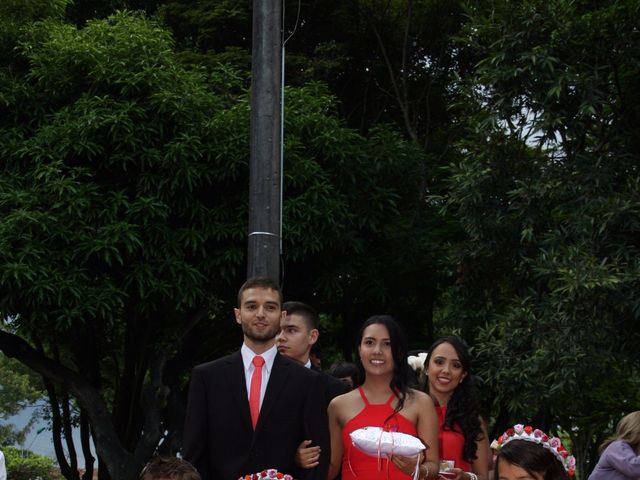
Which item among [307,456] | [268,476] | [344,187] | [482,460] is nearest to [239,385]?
[307,456]

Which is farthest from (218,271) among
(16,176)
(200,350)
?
(200,350)

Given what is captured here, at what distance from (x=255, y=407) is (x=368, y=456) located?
31.9 inches

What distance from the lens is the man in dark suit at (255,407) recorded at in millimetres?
5824

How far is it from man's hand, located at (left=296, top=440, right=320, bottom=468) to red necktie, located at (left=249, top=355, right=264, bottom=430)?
0.87 ft

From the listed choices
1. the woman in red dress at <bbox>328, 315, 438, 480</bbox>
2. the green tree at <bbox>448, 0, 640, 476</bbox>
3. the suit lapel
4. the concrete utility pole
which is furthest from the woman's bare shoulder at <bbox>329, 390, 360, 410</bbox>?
the green tree at <bbox>448, 0, 640, 476</bbox>

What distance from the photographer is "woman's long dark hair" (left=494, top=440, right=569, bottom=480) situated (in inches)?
192

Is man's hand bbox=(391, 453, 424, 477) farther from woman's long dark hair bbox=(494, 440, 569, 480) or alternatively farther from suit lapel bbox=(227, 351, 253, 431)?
woman's long dark hair bbox=(494, 440, 569, 480)

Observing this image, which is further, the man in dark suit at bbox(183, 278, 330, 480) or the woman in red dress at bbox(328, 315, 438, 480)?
the woman in red dress at bbox(328, 315, 438, 480)

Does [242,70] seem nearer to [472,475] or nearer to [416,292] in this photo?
[416,292]

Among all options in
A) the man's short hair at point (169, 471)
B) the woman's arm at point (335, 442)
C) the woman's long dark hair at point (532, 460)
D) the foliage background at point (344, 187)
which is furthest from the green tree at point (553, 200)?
the man's short hair at point (169, 471)

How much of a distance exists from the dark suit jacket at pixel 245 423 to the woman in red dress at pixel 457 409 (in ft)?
4.79

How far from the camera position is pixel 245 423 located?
5.84 meters

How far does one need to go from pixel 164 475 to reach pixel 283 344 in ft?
10.0

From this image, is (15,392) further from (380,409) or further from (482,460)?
(380,409)
